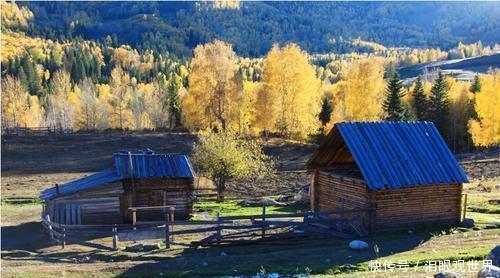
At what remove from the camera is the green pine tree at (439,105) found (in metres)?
75.2

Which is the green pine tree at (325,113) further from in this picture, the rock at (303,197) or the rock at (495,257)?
the rock at (495,257)

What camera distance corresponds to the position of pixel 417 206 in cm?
2589

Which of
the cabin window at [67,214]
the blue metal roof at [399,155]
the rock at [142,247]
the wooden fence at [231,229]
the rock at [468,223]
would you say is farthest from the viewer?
the cabin window at [67,214]

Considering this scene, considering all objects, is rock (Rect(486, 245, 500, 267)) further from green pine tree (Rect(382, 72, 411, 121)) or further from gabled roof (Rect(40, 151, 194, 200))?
green pine tree (Rect(382, 72, 411, 121))

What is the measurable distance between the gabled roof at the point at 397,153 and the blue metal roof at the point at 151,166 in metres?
9.16

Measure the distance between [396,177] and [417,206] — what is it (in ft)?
8.53

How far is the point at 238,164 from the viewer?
130ft

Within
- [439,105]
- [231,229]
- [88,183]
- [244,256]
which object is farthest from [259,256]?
[439,105]

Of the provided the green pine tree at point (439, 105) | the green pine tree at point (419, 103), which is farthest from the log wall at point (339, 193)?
the green pine tree at point (419, 103)

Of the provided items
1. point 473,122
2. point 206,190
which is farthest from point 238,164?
point 473,122

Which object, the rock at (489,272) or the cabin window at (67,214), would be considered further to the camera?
the cabin window at (67,214)

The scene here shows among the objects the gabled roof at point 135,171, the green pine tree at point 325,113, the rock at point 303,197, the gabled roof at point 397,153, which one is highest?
the green pine tree at point 325,113

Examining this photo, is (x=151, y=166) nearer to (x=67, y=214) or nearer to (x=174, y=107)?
(x=67, y=214)

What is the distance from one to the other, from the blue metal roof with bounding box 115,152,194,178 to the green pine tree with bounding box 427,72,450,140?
54189 millimetres
